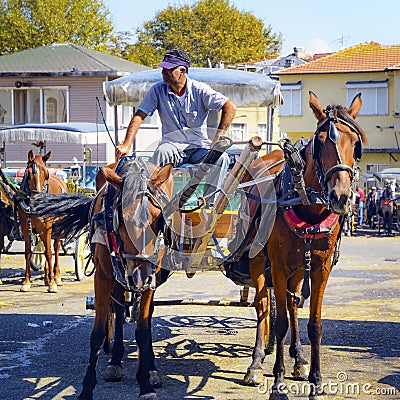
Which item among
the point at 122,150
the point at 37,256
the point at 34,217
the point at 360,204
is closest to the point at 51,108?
the point at 360,204

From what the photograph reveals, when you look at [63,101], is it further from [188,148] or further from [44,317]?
[188,148]

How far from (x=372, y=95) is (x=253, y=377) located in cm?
4110

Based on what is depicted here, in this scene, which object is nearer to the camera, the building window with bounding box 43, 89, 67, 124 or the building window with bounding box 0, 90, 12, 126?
the building window with bounding box 43, 89, 67, 124

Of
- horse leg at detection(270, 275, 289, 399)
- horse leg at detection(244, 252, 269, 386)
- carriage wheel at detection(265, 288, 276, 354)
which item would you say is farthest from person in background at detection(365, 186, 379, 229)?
horse leg at detection(270, 275, 289, 399)

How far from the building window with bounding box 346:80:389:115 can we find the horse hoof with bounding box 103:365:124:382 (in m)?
40.5

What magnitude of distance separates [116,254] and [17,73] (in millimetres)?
28600

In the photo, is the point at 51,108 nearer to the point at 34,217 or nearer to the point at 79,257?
the point at 79,257

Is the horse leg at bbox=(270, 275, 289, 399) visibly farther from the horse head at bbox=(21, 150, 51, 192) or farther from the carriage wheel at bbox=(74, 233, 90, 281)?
the carriage wheel at bbox=(74, 233, 90, 281)

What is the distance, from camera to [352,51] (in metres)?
49.8

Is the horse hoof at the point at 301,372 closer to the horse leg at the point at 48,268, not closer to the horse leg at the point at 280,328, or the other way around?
the horse leg at the point at 280,328

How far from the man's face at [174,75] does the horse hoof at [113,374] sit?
267 cm

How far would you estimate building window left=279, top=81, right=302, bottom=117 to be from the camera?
157 ft

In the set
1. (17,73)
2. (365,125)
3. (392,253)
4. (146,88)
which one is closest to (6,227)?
(146,88)

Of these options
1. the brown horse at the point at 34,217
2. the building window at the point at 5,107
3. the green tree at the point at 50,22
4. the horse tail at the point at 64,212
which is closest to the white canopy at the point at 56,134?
the brown horse at the point at 34,217
